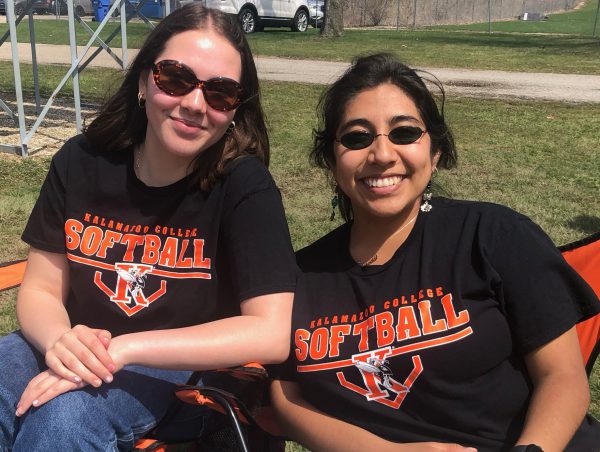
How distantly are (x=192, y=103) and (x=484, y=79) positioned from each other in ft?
36.2

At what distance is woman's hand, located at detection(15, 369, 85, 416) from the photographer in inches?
65.9

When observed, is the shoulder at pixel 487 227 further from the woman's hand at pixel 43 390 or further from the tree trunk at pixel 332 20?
the tree trunk at pixel 332 20

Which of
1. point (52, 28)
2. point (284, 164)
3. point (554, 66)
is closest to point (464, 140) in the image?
point (284, 164)

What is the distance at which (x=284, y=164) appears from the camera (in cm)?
648

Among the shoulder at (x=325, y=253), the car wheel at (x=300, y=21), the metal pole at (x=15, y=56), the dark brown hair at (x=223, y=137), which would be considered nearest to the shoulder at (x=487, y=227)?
the shoulder at (x=325, y=253)

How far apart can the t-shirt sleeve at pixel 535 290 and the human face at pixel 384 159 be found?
0.87 feet

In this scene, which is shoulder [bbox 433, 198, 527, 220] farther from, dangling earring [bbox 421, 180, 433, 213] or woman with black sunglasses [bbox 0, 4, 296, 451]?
woman with black sunglasses [bbox 0, 4, 296, 451]

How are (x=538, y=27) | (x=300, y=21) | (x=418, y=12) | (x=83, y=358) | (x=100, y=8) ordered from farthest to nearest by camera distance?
(x=418, y=12), (x=538, y=27), (x=100, y=8), (x=300, y=21), (x=83, y=358)

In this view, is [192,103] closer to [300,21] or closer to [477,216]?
[477,216]

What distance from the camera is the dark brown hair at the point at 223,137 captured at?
2.01 m

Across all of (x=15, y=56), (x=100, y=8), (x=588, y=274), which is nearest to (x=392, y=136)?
(x=588, y=274)

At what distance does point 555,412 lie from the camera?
1.67 metres

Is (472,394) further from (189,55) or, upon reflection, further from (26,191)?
(26,191)

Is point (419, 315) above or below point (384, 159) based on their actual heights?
below
